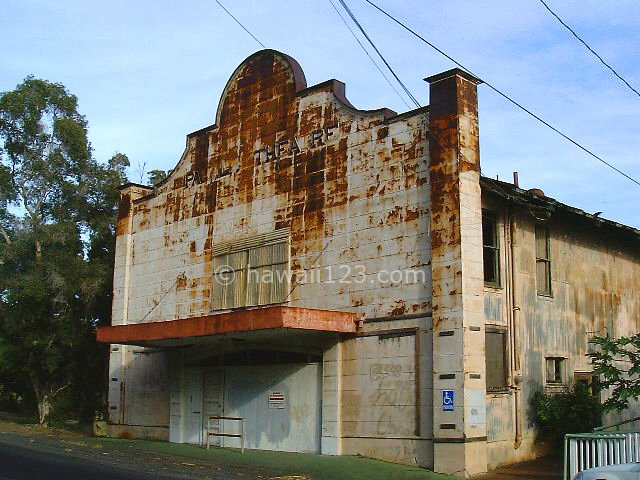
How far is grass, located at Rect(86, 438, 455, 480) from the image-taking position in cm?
1605

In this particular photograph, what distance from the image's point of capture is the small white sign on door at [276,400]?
2019 cm

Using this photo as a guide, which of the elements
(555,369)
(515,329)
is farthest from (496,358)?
Result: (555,369)

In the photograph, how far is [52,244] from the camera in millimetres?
31094

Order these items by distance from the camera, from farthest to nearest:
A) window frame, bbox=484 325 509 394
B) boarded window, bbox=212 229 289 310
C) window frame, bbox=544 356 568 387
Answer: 1. boarded window, bbox=212 229 289 310
2. window frame, bbox=544 356 568 387
3. window frame, bbox=484 325 509 394

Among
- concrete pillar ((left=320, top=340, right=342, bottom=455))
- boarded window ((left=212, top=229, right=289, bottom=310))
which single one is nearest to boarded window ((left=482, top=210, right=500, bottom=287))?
concrete pillar ((left=320, top=340, right=342, bottom=455))

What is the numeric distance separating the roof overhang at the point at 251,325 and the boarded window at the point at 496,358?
3192mm

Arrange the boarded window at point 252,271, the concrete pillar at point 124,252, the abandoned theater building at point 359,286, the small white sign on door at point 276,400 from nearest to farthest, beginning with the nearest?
the abandoned theater building at point 359,286 < the small white sign on door at point 276,400 < the boarded window at point 252,271 < the concrete pillar at point 124,252

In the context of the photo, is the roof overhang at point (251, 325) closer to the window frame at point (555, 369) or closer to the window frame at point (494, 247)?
the window frame at point (494, 247)

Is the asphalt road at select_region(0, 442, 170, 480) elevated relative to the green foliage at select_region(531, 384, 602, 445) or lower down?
lower down

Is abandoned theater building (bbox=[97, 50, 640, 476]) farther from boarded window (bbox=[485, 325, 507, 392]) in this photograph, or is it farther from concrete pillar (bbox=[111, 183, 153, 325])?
concrete pillar (bbox=[111, 183, 153, 325])

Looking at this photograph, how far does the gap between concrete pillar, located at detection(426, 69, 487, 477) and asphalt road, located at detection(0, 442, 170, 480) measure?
6202mm

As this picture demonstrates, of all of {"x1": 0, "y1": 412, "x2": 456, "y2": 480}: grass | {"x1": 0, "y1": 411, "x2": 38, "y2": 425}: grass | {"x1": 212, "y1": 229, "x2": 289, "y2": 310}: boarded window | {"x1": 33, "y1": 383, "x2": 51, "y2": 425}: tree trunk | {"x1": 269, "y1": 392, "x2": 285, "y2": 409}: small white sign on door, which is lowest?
{"x1": 0, "y1": 411, "x2": 38, "y2": 425}: grass

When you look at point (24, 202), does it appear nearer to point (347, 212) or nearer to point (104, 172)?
point (104, 172)

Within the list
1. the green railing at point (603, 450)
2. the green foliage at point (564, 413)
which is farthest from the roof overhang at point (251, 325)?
the green railing at point (603, 450)
